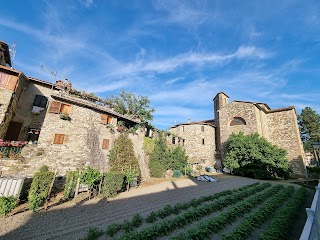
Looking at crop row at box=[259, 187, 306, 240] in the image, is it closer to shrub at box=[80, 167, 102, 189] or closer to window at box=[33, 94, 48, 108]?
shrub at box=[80, 167, 102, 189]

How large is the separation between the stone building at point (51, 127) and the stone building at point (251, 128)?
14.9m

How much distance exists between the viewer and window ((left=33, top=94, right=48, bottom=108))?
15698 mm

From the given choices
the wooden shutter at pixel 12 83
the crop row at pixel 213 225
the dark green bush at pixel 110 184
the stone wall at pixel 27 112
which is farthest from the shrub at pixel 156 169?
the wooden shutter at pixel 12 83

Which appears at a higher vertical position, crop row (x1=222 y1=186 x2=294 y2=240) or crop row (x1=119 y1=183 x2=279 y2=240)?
crop row (x1=222 y1=186 x2=294 y2=240)

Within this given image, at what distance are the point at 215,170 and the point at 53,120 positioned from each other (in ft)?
82.4

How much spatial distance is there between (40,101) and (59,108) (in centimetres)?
442

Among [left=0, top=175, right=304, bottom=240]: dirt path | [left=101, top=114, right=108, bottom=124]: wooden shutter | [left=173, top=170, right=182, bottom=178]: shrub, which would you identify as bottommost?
[left=0, top=175, right=304, bottom=240]: dirt path

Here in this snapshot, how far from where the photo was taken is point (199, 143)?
92.0 feet

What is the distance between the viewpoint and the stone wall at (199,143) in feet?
90.9

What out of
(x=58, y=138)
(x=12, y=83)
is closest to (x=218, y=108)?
(x=58, y=138)

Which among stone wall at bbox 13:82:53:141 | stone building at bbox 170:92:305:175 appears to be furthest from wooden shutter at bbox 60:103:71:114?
stone building at bbox 170:92:305:175

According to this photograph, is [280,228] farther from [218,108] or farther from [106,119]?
[218,108]

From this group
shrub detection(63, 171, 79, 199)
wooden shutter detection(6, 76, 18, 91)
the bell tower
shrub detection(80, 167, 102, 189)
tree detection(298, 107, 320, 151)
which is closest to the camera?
shrub detection(63, 171, 79, 199)

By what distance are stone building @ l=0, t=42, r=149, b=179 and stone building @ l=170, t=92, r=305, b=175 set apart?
14.9 m
